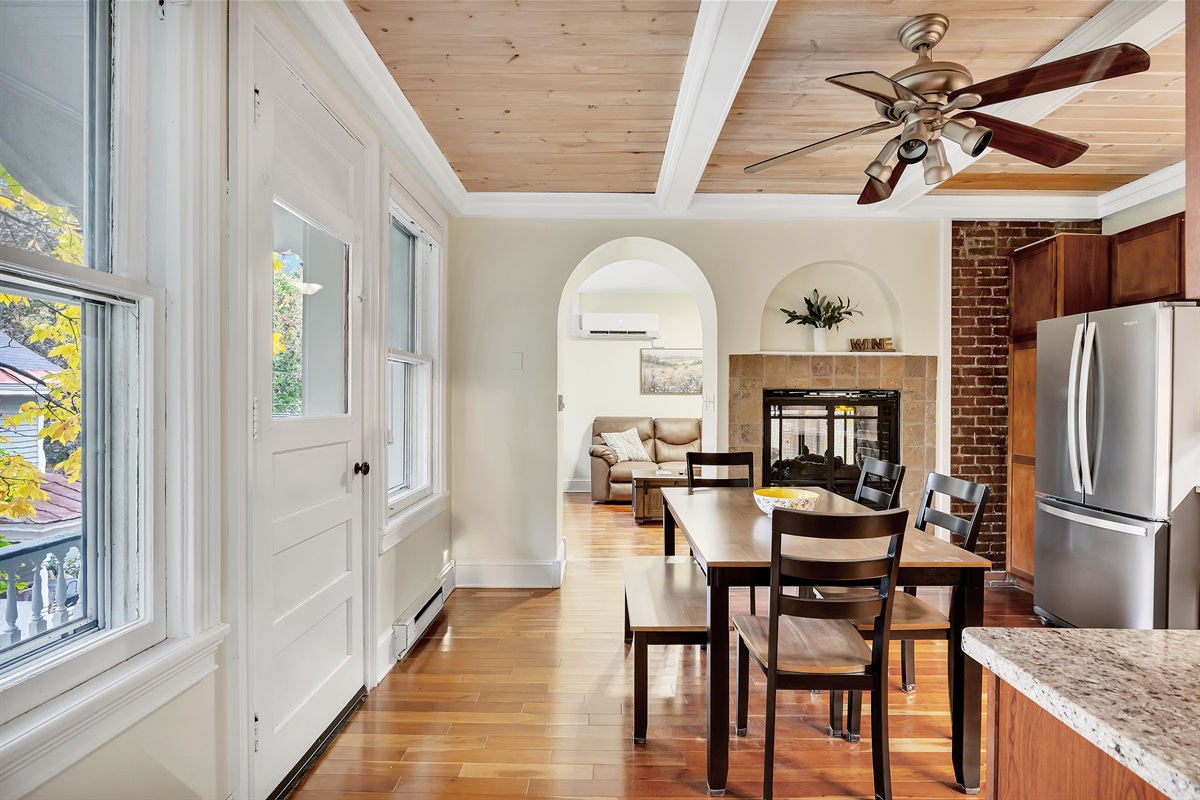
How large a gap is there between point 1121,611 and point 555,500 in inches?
119

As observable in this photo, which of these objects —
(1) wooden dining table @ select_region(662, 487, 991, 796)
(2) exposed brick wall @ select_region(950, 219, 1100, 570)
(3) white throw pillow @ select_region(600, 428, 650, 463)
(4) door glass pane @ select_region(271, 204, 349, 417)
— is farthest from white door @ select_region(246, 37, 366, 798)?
(3) white throw pillow @ select_region(600, 428, 650, 463)

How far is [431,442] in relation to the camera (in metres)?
3.80

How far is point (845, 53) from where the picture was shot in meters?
2.33

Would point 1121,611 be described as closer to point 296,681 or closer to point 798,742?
point 798,742

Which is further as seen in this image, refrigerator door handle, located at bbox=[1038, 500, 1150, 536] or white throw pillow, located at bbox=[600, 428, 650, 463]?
white throw pillow, located at bbox=[600, 428, 650, 463]

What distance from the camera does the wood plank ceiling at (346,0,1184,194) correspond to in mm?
2094

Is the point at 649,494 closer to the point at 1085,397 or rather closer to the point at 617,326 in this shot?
the point at 617,326

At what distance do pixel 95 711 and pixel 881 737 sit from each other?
1988 millimetres

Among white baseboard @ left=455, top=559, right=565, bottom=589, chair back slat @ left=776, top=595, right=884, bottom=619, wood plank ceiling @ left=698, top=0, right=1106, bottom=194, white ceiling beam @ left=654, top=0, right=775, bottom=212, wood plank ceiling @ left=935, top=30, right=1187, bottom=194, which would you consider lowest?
white baseboard @ left=455, top=559, right=565, bottom=589

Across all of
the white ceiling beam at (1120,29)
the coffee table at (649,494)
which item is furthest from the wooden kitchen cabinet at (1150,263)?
the coffee table at (649,494)

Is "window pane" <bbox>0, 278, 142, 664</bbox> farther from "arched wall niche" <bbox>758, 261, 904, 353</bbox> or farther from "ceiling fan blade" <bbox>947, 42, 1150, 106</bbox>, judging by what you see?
"arched wall niche" <bbox>758, 261, 904, 353</bbox>

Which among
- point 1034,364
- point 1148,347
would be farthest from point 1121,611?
point 1034,364

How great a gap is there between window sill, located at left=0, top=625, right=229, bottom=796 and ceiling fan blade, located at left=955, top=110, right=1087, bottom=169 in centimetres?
274

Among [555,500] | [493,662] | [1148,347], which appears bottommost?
[493,662]
